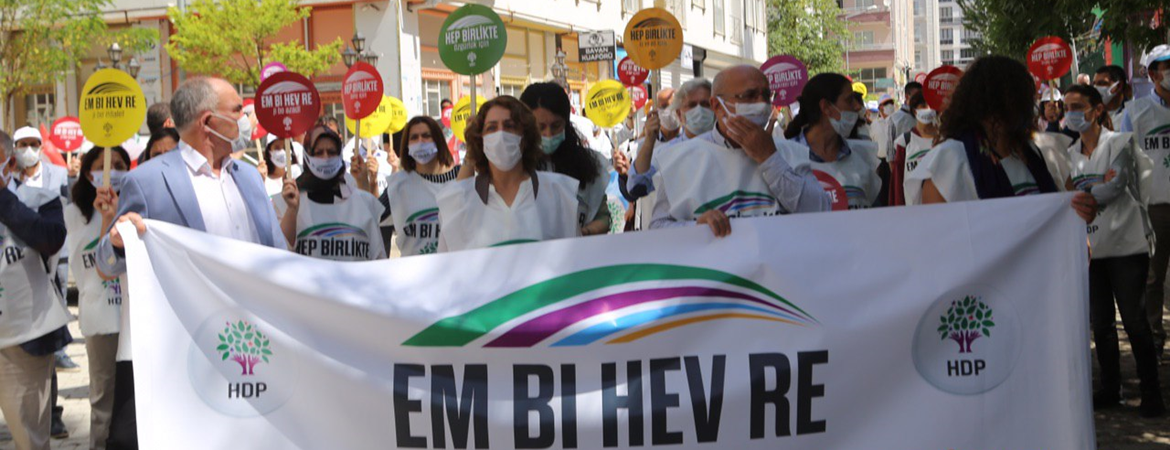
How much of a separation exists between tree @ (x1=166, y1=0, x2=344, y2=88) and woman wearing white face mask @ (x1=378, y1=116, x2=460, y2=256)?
941 inches

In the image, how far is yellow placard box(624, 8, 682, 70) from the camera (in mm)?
9562

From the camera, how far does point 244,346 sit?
4.71 metres

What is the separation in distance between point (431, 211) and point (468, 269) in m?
2.83

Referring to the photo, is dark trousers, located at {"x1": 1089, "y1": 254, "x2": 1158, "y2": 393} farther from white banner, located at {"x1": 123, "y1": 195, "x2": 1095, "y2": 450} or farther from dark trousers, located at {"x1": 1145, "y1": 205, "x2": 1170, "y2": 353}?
white banner, located at {"x1": 123, "y1": 195, "x2": 1095, "y2": 450}

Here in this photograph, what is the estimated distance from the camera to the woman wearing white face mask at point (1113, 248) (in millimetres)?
7480

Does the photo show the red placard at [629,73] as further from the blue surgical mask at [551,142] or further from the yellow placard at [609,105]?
the blue surgical mask at [551,142]

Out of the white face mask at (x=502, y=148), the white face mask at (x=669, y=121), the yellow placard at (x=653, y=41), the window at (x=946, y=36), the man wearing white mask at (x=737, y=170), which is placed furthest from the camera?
the window at (x=946, y=36)

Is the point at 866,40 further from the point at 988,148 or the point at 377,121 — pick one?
the point at 988,148

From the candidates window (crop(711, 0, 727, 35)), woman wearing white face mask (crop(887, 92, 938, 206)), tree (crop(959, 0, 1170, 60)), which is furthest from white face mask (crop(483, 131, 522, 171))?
window (crop(711, 0, 727, 35))

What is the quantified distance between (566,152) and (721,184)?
1610 mm

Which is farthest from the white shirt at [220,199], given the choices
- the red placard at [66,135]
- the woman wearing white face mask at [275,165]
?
the red placard at [66,135]

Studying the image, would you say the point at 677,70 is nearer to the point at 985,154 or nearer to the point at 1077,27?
the point at 1077,27


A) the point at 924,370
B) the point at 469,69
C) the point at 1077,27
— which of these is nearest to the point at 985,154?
the point at 924,370

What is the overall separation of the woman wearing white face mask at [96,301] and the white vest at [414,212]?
60.5 inches
